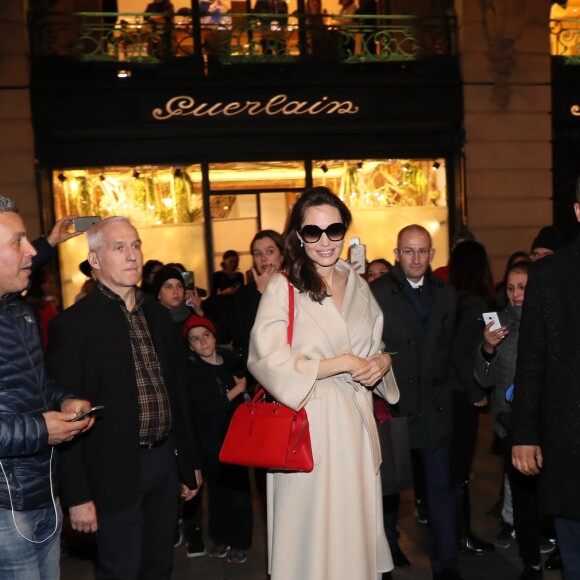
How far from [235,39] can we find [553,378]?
1065 cm

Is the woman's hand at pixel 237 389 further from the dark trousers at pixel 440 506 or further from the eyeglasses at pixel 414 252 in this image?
the eyeglasses at pixel 414 252

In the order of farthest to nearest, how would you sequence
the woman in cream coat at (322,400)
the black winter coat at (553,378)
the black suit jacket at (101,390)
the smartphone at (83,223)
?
the smartphone at (83,223)
the black suit jacket at (101,390)
the woman in cream coat at (322,400)
the black winter coat at (553,378)

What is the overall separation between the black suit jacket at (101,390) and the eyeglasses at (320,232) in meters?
1.05

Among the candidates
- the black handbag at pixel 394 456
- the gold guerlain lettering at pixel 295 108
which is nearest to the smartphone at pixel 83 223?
the black handbag at pixel 394 456

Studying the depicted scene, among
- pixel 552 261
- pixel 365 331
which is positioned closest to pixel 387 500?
pixel 365 331

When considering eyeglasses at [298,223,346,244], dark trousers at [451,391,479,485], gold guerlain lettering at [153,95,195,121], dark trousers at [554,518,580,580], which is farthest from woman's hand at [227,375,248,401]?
gold guerlain lettering at [153,95,195,121]

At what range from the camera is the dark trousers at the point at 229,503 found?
19.4ft

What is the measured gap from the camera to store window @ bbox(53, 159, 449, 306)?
12.9 metres

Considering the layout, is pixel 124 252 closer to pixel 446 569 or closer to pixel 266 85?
pixel 446 569

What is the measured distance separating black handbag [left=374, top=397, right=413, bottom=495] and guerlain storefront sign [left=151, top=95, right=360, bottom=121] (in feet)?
31.1

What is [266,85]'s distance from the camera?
1288 centimetres

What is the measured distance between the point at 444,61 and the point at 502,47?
3.32ft

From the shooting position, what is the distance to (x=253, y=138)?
43.2ft

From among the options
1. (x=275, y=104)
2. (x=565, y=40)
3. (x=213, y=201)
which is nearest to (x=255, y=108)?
(x=275, y=104)
